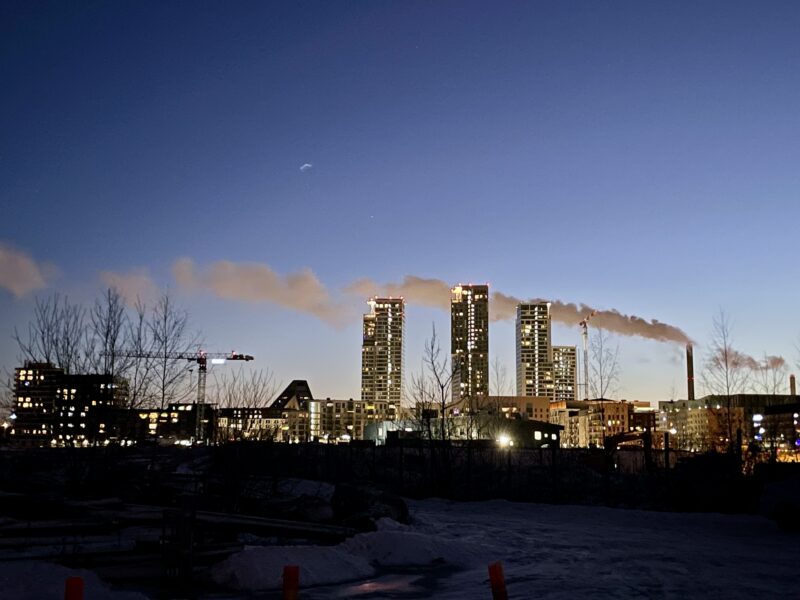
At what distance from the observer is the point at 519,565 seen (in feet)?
47.1

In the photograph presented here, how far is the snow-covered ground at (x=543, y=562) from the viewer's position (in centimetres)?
1177

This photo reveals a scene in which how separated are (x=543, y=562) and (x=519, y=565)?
641mm

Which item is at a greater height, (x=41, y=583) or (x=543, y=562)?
(x=41, y=583)

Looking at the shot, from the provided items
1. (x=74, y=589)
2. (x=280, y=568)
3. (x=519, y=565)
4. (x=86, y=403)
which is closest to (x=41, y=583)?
(x=280, y=568)

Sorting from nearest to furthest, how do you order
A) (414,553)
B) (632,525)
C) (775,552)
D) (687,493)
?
(414,553) → (775,552) → (632,525) → (687,493)

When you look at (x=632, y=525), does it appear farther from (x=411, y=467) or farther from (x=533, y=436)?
(x=533, y=436)

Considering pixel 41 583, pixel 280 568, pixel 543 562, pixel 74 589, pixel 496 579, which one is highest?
pixel 74 589

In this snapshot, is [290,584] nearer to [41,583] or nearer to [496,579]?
[496,579]

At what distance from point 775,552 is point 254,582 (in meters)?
10.8

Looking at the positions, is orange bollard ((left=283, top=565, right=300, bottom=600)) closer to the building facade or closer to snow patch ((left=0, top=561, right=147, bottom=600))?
snow patch ((left=0, top=561, right=147, bottom=600))

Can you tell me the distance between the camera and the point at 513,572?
1356 cm

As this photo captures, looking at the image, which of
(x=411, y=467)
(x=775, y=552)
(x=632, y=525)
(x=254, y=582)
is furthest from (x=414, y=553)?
(x=411, y=467)

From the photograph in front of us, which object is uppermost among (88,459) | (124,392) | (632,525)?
(124,392)

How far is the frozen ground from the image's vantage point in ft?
37.4
